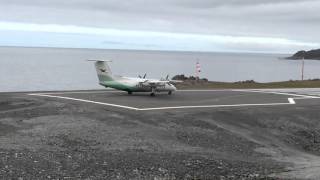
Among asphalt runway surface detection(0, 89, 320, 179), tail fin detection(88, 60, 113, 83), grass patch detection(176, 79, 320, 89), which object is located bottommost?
asphalt runway surface detection(0, 89, 320, 179)

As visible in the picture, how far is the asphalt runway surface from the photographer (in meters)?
12.6

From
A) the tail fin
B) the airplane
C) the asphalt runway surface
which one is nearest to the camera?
the asphalt runway surface

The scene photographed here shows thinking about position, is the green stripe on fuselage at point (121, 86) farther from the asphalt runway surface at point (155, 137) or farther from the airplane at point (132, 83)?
the asphalt runway surface at point (155, 137)

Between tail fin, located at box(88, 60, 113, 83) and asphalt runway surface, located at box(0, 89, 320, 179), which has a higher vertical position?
tail fin, located at box(88, 60, 113, 83)

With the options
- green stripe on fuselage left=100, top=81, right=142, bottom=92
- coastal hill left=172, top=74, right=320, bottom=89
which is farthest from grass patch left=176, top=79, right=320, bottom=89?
green stripe on fuselage left=100, top=81, right=142, bottom=92

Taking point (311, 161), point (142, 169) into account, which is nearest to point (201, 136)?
point (311, 161)

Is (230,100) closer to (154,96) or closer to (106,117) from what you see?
(154,96)

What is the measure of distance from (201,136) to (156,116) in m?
2.20

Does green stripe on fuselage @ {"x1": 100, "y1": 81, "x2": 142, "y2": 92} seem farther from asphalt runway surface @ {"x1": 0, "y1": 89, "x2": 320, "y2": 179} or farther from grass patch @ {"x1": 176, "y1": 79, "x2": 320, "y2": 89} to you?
grass patch @ {"x1": 176, "y1": 79, "x2": 320, "y2": 89}

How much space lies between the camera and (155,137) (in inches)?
612

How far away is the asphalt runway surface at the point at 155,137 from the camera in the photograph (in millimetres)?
12602

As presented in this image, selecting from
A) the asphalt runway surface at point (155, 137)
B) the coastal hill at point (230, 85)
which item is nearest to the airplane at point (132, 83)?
the asphalt runway surface at point (155, 137)

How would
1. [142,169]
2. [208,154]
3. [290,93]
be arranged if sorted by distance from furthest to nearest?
[290,93], [208,154], [142,169]

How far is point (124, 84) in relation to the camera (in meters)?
24.7
